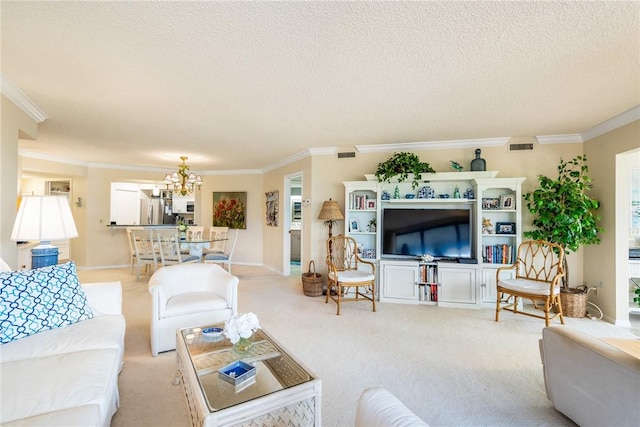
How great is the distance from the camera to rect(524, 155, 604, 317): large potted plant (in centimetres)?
352

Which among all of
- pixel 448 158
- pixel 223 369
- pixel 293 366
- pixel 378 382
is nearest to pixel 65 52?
pixel 223 369

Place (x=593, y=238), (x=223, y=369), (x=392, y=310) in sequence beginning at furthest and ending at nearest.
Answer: (x=392, y=310) → (x=593, y=238) → (x=223, y=369)

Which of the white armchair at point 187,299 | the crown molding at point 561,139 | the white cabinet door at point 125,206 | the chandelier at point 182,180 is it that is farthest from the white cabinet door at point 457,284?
the white cabinet door at point 125,206

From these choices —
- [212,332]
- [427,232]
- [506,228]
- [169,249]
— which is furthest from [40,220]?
[506,228]

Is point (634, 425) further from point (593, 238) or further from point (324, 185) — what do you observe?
point (324, 185)

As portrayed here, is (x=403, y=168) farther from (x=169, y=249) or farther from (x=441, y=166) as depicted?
(x=169, y=249)

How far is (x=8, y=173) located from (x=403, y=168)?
14.6ft

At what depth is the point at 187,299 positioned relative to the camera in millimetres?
2729

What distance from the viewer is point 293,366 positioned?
1624 mm

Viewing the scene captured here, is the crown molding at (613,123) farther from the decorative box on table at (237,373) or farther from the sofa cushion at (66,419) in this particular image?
the sofa cushion at (66,419)

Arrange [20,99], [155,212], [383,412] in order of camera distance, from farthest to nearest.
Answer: [155,212]
[20,99]
[383,412]

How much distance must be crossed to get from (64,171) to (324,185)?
536 centimetres

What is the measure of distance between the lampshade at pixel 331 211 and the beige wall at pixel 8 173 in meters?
3.51

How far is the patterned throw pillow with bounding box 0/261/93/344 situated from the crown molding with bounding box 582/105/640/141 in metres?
5.44
